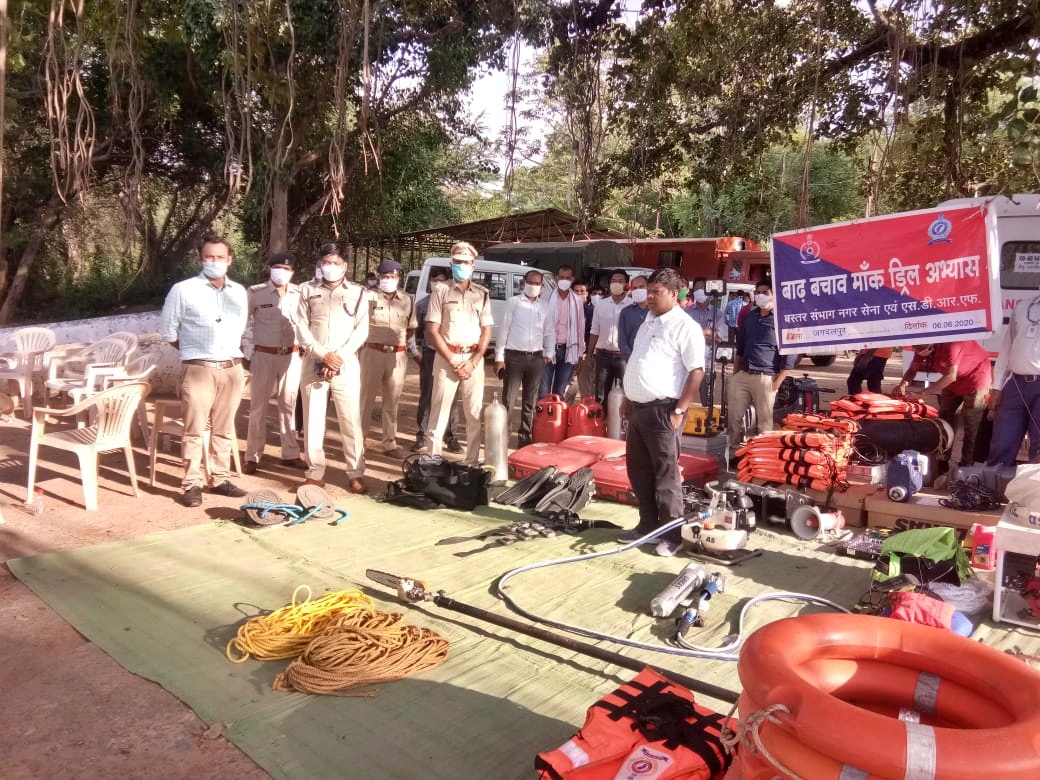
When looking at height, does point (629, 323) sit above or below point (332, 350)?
above

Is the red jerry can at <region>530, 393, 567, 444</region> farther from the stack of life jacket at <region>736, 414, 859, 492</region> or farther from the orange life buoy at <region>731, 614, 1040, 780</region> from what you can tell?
the orange life buoy at <region>731, 614, 1040, 780</region>

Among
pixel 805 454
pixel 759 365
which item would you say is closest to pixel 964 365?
pixel 759 365

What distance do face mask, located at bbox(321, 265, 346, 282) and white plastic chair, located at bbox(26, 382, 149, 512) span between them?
1.62 metres

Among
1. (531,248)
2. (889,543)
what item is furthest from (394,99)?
(889,543)

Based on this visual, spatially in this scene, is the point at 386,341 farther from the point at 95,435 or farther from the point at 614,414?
the point at 95,435

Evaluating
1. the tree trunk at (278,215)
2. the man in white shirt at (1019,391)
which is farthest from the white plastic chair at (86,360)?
the man in white shirt at (1019,391)

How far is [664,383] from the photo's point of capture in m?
5.03

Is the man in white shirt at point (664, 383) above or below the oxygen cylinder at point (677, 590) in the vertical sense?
above

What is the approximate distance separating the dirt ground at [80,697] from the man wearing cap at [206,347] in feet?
1.63

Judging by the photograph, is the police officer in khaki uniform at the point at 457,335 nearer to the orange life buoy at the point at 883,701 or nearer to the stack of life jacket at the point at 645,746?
the stack of life jacket at the point at 645,746

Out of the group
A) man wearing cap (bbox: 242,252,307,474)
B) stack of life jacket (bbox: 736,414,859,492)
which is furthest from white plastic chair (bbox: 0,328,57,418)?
stack of life jacket (bbox: 736,414,859,492)

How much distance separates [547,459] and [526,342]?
156 centimetres

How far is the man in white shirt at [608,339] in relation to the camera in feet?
28.7

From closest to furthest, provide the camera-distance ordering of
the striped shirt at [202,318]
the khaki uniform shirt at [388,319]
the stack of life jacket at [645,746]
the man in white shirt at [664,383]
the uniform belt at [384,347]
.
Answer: the stack of life jacket at [645,746] < the man in white shirt at [664,383] < the striped shirt at [202,318] < the khaki uniform shirt at [388,319] < the uniform belt at [384,347]
